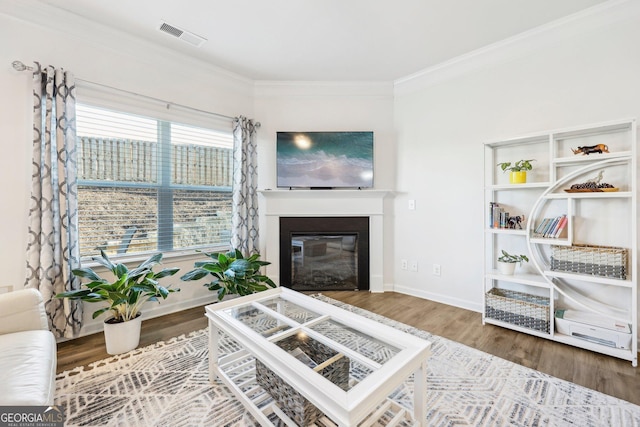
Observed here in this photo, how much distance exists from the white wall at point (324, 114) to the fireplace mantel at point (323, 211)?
0.34 feet

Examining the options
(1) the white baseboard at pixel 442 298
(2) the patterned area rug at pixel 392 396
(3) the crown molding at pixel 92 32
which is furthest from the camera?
(1) the white baseboard at pixel 442 298

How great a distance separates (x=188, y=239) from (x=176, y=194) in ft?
1.60

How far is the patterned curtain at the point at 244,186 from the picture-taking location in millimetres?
3141

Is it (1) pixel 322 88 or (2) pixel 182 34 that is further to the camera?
(1) pixel 322 88

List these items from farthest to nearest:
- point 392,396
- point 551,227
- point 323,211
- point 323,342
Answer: point 323,211 < point 551,227 < point 392,396 < point 323,342

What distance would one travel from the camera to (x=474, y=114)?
2760 mm

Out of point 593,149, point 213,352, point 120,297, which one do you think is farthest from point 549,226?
point 120,297

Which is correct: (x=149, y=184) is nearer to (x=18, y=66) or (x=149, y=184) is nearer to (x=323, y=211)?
(x=18, y=66)

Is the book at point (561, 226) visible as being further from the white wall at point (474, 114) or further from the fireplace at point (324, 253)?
the fireplace at point (324, 253)

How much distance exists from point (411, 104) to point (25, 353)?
368 centimetres

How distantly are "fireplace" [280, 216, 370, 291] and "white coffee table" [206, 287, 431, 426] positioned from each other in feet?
5.46

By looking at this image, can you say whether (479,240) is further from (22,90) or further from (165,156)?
(22,90)

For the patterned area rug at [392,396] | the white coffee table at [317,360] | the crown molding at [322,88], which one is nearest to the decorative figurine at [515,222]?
the patterned area rug at [392,396]

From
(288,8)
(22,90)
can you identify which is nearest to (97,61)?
(22,90)
